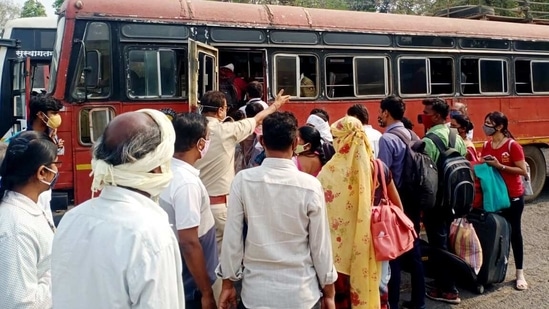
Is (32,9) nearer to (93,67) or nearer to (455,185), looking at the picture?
(93,67)

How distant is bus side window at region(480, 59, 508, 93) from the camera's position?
28.3ft

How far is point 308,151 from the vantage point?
3.66 meters

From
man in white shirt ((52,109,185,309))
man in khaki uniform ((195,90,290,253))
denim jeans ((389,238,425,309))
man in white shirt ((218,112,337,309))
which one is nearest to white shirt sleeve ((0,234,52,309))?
man in white shirt ((52,109,185,309))

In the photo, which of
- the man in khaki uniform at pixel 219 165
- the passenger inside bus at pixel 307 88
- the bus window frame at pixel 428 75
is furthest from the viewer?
the bus window frame at pixel 428 75

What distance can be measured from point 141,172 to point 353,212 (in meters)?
1.88

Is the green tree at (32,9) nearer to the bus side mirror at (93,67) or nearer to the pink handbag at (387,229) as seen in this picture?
the bus side mirror at (93,67)

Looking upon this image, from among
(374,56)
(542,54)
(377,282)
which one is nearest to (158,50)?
(374,56)

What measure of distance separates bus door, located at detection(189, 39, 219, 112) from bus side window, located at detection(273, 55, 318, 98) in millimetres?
950

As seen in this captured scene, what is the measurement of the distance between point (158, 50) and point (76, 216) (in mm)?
4857

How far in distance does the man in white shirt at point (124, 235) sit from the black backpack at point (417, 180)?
2.72 m

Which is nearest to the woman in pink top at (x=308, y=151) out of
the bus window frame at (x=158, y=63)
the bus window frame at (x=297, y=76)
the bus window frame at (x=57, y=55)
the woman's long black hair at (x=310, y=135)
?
the woman's long black hair at (x=310, y=135)

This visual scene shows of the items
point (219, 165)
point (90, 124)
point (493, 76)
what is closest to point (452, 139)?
point (219, 165)

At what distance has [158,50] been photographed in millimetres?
6203

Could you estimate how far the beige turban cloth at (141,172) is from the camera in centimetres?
162
